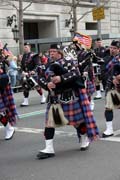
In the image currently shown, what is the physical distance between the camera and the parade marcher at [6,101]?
24.6 feet

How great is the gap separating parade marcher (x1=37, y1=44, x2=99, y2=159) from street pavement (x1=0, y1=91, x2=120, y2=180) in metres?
0.27

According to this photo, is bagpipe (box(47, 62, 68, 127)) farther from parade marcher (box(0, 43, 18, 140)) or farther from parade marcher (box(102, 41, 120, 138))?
parade marcher (box(102, 41, 120, 138))

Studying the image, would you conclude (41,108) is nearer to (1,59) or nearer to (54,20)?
(1,59)

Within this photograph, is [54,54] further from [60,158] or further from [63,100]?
[60,158]

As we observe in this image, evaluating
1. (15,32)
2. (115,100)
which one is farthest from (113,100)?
(15,32)

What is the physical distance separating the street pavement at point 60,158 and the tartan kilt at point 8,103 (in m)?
0.40

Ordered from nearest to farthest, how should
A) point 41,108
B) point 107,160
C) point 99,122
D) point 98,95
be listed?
point 107,160
point 99,122
point 41,108
point 98,95

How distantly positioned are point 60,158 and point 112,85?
72.0 inches

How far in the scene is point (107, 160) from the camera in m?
6.17

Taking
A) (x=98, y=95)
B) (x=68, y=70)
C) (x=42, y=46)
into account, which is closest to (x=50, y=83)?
(x=68, y=70)

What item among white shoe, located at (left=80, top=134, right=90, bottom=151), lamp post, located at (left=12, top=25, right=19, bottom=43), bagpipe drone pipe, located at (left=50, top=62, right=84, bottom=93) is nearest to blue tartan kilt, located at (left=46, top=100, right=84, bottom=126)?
bagpipe drone pipe, located at (left=50, top=62, right=84, bottom=93)

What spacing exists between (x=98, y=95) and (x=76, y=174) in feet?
26.6

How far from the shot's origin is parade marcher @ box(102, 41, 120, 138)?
763 cm

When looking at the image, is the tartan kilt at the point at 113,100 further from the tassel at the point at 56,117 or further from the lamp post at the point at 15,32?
the lamp post at the point at 15,32
